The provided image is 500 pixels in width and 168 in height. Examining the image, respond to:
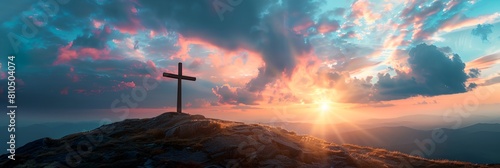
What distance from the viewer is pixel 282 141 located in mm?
19188

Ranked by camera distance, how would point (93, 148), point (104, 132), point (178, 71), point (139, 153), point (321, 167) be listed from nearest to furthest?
1. point (321, 167)
2. point (139, 153)
3. point (93, 148)
4. point (104, 132)
5. point (178, 71)

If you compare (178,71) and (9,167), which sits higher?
(178,71)

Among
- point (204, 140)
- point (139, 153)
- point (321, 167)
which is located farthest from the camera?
point (204, 140)

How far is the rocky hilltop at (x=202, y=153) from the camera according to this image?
52.1 ft

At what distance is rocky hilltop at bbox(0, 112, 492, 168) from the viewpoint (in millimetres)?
15867

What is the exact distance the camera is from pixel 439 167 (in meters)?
18.3

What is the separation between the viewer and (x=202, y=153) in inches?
655

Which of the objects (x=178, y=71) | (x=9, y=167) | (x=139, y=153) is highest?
(x=178, y=71)

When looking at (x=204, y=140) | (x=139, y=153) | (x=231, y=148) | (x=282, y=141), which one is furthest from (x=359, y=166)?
(x=139, y=153)

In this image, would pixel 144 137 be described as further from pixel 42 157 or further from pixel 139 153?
pixel 42 157

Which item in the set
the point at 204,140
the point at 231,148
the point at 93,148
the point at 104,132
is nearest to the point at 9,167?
the point at 93,148

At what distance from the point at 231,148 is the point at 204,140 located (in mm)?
2622

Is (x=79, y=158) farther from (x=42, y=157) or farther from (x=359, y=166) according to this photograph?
(x=359, y=166)

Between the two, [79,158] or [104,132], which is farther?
[104,132]
